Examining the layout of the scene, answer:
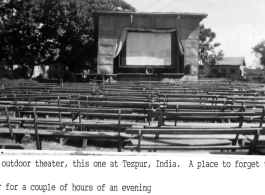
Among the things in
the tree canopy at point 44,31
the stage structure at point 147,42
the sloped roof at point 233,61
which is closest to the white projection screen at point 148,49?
the stage structure at point 147,42

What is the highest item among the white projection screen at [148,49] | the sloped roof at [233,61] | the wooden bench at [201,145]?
the sloped roof at [233,61]

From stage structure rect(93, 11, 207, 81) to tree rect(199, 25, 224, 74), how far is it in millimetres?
25078

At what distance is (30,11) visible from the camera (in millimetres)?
27594

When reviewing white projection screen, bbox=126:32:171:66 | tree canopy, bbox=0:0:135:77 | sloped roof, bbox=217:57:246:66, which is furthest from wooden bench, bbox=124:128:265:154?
sloped roof, bbox=217:57:246:66

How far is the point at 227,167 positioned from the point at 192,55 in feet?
64.4

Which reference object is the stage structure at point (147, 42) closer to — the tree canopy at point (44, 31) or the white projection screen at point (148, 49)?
the white projection screen at point (148, 49)

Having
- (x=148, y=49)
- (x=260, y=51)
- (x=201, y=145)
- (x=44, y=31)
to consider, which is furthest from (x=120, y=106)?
(x=260, y=51)

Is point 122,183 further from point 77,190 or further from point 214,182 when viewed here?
point 214,182

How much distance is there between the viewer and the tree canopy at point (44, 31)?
88.9ft

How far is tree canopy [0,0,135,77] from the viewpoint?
2709cm

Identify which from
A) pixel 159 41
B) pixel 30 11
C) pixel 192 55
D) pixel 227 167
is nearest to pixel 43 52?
pixel 30 11

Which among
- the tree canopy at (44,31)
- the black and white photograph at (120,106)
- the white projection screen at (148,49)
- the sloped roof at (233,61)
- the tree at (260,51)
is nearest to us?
the black and white photograph at (120,106)

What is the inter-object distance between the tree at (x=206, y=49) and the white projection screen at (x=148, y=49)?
25679mm

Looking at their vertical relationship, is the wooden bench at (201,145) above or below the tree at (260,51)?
below
